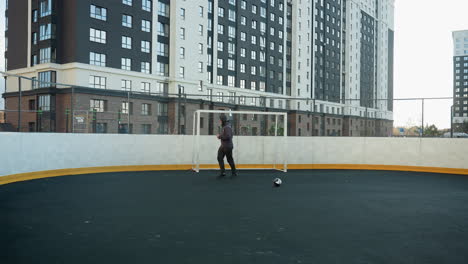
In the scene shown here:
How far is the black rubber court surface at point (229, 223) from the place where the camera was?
4406 millimetres

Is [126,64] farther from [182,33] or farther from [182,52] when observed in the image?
[182,33]

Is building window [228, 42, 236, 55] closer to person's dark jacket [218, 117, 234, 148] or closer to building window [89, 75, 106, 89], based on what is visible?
building window [89, 75, 106, 89]

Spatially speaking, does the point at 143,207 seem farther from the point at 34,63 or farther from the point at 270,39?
the point at 270,39


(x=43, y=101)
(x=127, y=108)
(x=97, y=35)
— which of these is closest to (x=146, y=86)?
(x=97, y=35)

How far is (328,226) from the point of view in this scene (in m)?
5.87

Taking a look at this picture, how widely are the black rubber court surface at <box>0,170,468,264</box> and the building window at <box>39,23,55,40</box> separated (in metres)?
34.9

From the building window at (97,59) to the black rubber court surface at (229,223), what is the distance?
32.0 m

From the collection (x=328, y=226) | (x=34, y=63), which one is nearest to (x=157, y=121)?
(x=328, y=226)

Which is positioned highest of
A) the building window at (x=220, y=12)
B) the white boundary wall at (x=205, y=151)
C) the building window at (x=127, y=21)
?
the building window at (x=220, y=12)

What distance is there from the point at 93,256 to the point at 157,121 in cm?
1083

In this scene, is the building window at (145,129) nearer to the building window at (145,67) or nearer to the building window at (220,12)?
the building window at (145,67)

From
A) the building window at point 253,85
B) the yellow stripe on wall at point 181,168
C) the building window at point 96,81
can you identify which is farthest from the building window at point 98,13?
the yellow stripe on wall at point 181,168

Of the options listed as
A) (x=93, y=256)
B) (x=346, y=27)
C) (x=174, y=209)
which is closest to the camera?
(x=93, y=256)

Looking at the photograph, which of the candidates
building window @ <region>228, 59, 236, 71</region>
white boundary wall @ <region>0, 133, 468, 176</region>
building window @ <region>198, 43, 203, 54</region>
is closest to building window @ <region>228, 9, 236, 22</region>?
building window @ <region>228, 59, 236, 71</region>
